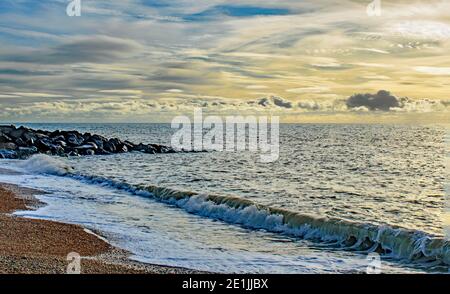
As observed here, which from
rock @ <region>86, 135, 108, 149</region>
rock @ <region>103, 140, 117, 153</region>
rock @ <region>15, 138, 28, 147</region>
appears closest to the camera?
rock @ <region>15, 138, 28, 147</region>

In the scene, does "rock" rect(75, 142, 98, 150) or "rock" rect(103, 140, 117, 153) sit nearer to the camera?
"rock" rect(75, 142, 98, 150)

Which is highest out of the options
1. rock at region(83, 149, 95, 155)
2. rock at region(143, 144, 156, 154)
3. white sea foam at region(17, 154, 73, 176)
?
white sea foam at region(17, 154, 73, 176)

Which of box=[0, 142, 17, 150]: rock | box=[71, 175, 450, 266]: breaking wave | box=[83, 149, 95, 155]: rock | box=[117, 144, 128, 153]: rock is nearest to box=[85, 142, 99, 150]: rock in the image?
box=[83, 149, 95, 155]: rock

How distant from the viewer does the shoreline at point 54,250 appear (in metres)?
10.7

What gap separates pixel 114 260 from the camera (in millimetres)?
12227

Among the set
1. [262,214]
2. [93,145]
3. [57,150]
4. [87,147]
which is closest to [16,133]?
[57,150]

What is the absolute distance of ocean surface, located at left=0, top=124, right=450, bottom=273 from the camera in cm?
1356

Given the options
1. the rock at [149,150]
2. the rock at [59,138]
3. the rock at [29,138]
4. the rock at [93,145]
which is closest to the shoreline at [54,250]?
the rock at [29,138]

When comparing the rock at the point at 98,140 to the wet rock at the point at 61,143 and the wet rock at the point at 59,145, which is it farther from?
the wet rock at the point at 61,143

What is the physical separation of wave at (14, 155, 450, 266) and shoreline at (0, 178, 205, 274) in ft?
→ 19.9

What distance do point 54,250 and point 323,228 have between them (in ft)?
27.9

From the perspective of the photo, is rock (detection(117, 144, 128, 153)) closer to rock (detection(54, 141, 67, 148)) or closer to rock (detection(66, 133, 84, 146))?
rock (detection(66, 133, 84, 146))

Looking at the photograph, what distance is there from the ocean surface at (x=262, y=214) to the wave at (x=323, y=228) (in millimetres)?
37
